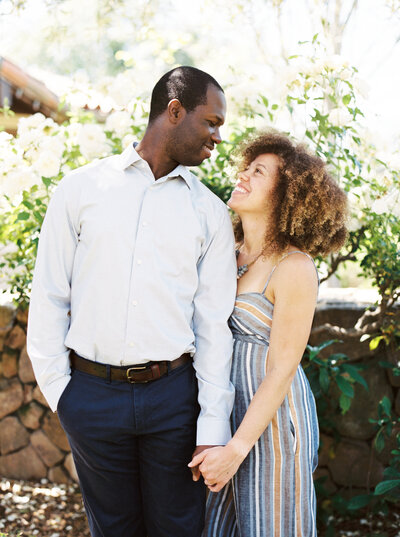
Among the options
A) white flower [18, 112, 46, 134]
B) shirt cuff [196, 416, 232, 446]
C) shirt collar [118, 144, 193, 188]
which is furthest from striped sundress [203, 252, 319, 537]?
white flower [18, 112, 46, 134]

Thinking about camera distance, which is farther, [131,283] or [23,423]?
[23,423]

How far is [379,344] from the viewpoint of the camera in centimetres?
307

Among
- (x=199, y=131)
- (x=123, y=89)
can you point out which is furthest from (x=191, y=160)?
(x=123, y=89)

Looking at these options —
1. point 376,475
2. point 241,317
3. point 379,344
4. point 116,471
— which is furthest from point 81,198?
point 376,475

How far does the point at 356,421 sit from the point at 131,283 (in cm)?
183

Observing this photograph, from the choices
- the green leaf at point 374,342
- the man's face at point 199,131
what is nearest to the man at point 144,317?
the man's face at point 199,131

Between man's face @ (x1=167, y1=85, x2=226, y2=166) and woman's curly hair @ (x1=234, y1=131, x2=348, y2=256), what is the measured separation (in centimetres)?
29

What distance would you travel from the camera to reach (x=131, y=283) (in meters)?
1.79

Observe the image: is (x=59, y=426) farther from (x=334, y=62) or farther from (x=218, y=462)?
(x=334, y=62)

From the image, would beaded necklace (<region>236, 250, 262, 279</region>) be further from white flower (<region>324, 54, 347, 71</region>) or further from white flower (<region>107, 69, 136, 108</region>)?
white flower (<region>107, 69, 136, 108</region>)

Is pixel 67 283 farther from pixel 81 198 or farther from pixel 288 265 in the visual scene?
pixel 288 265

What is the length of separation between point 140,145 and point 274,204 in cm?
48

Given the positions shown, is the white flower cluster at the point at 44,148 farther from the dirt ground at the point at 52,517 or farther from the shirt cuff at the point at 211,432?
the dirt ground at the point at 52,517

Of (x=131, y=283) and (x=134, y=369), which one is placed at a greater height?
(x=131, y=283)
